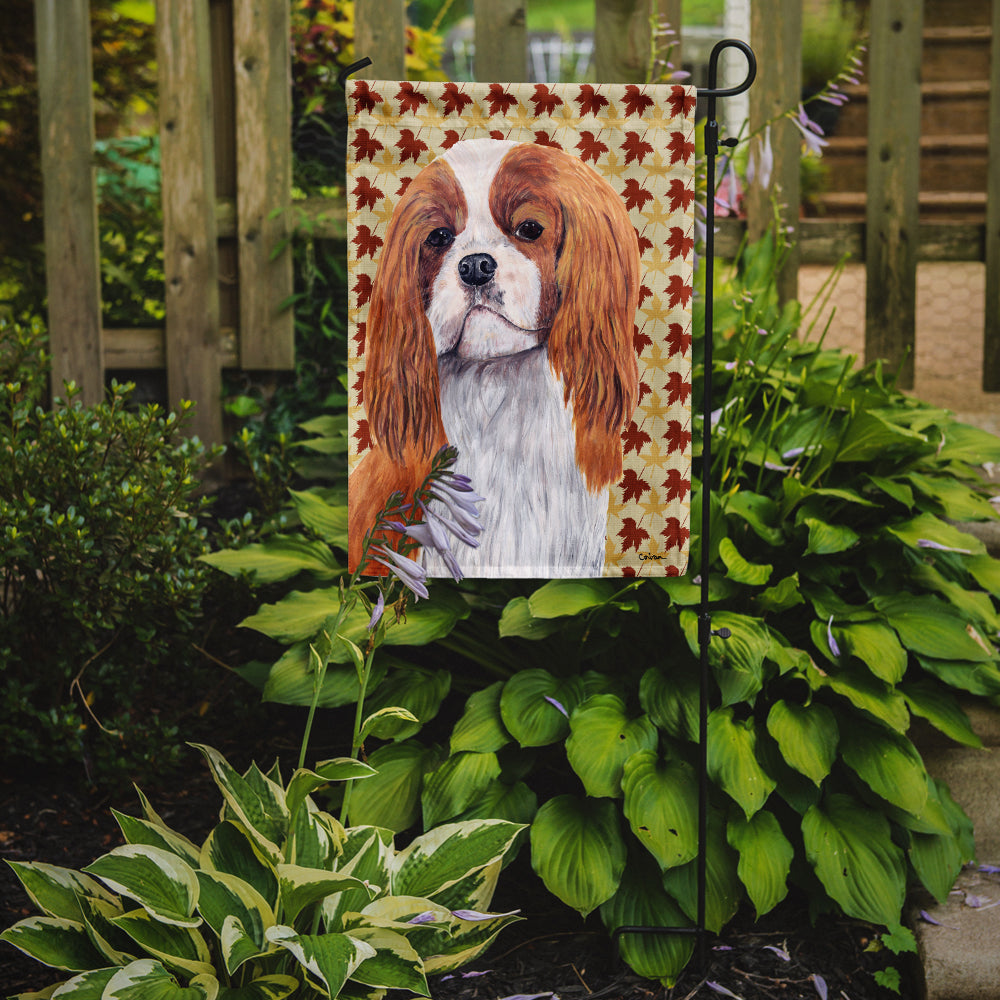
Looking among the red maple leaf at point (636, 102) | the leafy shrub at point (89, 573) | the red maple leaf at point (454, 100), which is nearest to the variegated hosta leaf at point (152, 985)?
the leafy shrub at point (89, 573)

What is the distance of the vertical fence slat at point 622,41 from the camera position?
3043mm

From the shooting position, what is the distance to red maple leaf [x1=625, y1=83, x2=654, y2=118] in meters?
1.74

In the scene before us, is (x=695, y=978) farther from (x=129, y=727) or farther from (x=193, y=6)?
(x=193, y=6)

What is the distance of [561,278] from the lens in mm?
1811

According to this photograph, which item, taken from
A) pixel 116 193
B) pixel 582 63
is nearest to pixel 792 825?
pixel 116 193

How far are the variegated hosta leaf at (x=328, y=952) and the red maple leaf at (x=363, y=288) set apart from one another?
104 cm

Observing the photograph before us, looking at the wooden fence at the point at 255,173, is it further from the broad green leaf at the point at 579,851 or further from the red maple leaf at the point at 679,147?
the broad green leaf at the point at 579,851

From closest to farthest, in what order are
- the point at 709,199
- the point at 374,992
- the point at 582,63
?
the point at 374,992
the point at 709,199
the point at 582,63

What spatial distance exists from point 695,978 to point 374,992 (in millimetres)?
661

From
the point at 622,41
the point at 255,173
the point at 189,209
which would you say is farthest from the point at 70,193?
the point at 622,41

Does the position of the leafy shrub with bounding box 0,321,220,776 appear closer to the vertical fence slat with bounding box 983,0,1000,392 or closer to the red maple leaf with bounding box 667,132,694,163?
the red maple leaf with bounding box 667,132,694,163

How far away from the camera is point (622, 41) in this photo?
3.07m

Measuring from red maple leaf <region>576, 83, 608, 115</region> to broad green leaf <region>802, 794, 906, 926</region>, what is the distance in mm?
1372

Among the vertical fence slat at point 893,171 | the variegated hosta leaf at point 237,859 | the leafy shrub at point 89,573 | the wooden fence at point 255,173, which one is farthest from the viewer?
the vertical fence slat at point 893,171
